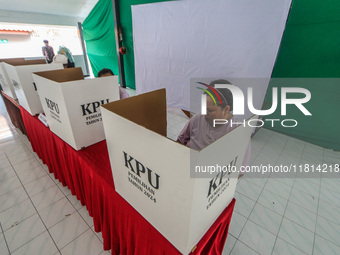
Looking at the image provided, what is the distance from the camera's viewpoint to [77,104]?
1059 millimetres

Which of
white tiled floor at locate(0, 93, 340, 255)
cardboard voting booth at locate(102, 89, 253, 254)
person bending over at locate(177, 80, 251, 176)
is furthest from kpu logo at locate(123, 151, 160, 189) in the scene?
white tiled floor at locate(0, 93, 340, 255)

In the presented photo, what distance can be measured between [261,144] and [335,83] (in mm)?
1326

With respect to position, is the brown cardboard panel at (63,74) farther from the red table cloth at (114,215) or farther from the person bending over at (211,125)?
the person bending over at (211,125)

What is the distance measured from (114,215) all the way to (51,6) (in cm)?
620

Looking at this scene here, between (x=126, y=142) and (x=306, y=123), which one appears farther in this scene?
(x=306, y=123)

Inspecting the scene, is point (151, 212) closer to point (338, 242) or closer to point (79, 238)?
point (79, 238)

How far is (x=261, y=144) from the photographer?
2781 millimetres

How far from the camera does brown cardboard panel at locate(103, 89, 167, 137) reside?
2.74 ft

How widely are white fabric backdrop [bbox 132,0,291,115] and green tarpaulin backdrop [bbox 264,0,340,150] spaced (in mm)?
707

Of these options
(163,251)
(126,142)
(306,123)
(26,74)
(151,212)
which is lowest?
(306,123)

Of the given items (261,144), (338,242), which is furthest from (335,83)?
(338,242)

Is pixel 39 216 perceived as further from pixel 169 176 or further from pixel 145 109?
pixel 169 176

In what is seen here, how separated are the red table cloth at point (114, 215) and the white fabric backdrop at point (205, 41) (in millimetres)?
2203

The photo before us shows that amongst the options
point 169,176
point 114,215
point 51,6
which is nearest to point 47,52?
point 51,6
